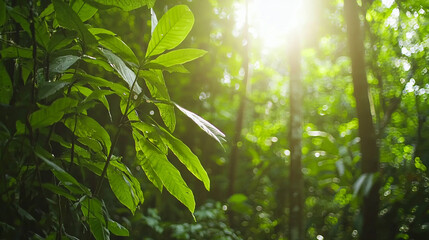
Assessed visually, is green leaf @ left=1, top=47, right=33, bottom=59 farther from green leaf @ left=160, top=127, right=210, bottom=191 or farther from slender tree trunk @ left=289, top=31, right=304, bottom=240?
slender tree trunk @ left=289, top=31, right=304, bottom=240

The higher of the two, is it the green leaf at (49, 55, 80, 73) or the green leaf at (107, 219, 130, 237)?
the green leaf at (49, 55, 80, 73)

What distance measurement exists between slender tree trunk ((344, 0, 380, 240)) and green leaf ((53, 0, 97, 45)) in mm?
2186

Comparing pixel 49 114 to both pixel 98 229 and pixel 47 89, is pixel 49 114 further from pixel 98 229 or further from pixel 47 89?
pixel 98 229

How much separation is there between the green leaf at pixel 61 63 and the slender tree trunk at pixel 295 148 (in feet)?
8.38

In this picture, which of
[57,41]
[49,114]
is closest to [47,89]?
[49,114]

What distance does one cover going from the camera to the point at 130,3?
0.88m

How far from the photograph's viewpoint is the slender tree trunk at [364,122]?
2525mm

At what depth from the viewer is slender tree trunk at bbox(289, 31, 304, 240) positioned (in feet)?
9.75

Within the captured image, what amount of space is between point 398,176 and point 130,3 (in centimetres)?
266

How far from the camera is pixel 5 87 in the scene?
0.79 meters

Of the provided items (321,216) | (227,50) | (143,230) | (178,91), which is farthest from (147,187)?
(321,216)

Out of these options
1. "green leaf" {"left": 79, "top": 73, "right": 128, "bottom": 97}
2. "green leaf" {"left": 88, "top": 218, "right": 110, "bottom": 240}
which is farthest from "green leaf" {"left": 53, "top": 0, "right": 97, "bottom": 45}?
"green leaf" {"left": 88, "top": 218, "right": 110, "bottom": 240}

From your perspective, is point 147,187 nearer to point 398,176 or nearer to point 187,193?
point 398,176

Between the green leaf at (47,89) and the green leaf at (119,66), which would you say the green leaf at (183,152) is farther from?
the green leaf at (47,89)
